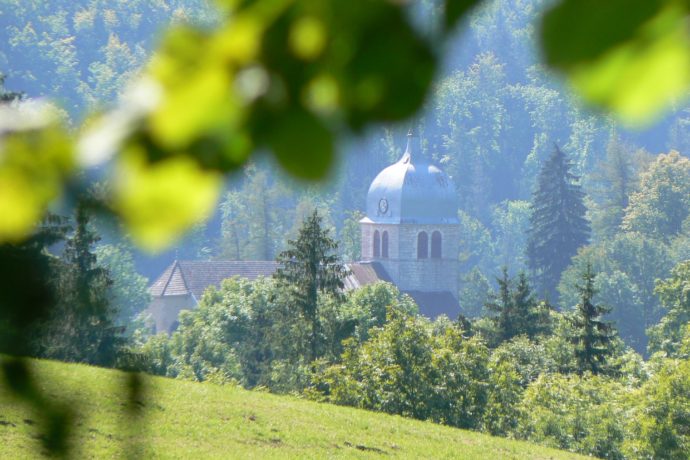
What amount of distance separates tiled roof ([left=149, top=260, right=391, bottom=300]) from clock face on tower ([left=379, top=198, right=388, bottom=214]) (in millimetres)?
2584

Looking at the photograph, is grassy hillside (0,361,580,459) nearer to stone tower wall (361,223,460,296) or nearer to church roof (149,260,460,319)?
church roof (149,260,460,319)

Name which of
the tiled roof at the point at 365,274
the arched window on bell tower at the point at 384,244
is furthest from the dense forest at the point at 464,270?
the tiled roof at the point at 365,274

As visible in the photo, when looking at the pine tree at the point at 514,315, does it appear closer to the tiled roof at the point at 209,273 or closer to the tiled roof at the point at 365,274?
the tiled roof at the point at 365,274

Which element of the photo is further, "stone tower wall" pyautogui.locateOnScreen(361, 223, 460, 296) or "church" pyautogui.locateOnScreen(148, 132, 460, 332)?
"stone tower wall" pyautogui.locateOnScreen(361, 223, 460, 296)

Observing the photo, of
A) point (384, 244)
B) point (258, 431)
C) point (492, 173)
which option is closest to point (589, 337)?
point (258, 431)

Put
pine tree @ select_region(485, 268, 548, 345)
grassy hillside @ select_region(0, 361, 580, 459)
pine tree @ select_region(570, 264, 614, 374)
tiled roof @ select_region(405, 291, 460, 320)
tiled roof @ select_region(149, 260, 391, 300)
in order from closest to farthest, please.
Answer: grassy hillside @ select_region(0, 361, 580, 459)
pine tree @ select_region(570, 264, 614, 374)
pine tree @ select_region(485, 268, 548, 345)
tiled roof @ select_region(149, 260, 391, 300)
tiled roof @ select_region(405, 291, 460, 320)

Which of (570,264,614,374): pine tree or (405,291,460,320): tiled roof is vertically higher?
(405,291,460,320): tiled roof

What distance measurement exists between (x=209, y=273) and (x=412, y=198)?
10.3 m

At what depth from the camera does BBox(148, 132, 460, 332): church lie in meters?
56.3

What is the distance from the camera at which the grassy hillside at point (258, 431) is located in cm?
1148

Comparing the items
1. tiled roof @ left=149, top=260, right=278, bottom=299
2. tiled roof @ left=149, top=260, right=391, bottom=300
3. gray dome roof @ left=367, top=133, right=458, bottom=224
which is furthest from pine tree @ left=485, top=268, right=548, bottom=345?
gray dome roof @ left=367, top=133, right=458, bottom=224

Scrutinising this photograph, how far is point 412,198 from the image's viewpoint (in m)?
57.2

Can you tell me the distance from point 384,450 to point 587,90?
530 inches

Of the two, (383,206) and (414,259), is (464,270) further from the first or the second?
(383,206)
